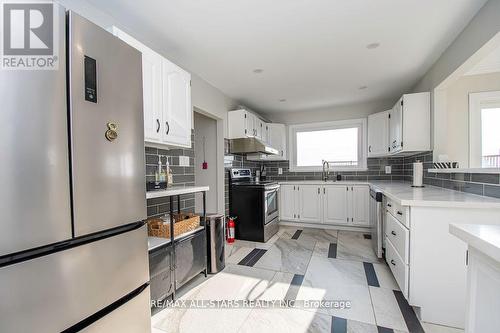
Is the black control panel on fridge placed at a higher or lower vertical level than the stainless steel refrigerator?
higher

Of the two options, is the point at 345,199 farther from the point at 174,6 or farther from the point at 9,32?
the point at 9,32

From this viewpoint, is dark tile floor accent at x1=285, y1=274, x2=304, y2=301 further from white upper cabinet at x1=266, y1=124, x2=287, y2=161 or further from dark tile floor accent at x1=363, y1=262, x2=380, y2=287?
white upper cabinet at x1=266, y1=124, x2=287, y2=161

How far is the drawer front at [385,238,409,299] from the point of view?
1660 millimetres

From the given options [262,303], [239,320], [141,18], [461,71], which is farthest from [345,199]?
[141,18]

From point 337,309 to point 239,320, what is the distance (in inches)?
30.1

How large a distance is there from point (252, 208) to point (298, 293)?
1555 millimetres

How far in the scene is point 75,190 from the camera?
2.96 ft

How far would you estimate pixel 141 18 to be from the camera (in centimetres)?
178

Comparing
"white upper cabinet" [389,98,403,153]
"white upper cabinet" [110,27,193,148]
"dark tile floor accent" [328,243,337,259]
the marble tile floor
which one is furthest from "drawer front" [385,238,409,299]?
"white upper cabinet" [110,27,193,148]

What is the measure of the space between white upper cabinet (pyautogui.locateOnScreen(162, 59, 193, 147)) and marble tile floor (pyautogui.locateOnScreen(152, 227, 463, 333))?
1.40m

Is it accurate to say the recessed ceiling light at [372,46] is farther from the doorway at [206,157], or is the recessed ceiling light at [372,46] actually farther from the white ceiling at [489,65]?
the doorway at [206,157]

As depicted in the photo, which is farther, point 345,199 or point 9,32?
point 345,199

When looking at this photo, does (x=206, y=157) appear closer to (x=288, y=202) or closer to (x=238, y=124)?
(x=238, y=124)

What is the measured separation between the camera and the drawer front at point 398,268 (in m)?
1.66
